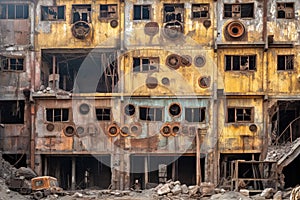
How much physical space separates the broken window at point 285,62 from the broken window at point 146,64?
8560mm

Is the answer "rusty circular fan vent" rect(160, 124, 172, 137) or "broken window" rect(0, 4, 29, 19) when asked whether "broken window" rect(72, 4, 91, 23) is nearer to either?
"broken window" rect(0, 4, 29, 19)

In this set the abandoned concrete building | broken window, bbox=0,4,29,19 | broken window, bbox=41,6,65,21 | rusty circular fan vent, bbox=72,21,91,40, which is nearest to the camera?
the abandoned concrete building

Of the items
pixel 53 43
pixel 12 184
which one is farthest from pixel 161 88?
pixel 12 184

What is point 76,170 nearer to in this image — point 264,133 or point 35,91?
point 35,91

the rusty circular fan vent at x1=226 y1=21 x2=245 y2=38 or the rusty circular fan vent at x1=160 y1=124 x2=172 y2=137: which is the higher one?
the rusty circular fan vent at x1=226 y1=21 x2=245 y2=38

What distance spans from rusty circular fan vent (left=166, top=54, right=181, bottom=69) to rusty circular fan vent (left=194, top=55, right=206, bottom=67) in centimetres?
119

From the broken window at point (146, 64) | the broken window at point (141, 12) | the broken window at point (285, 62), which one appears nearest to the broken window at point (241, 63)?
the broken window at point (285, 62)

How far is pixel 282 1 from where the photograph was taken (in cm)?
3850

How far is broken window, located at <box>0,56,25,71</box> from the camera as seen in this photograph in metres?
38.7

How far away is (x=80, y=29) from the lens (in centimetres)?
3828

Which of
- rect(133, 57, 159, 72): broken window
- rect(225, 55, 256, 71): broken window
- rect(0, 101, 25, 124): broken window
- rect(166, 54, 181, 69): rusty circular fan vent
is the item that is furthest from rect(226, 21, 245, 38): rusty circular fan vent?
rect(0, 101, 25, 124): broken window

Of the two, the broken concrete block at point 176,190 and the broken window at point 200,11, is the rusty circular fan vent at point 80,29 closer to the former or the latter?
the broken window at point 200,11

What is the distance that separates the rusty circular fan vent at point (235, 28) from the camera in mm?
38250

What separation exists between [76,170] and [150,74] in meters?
9.45
